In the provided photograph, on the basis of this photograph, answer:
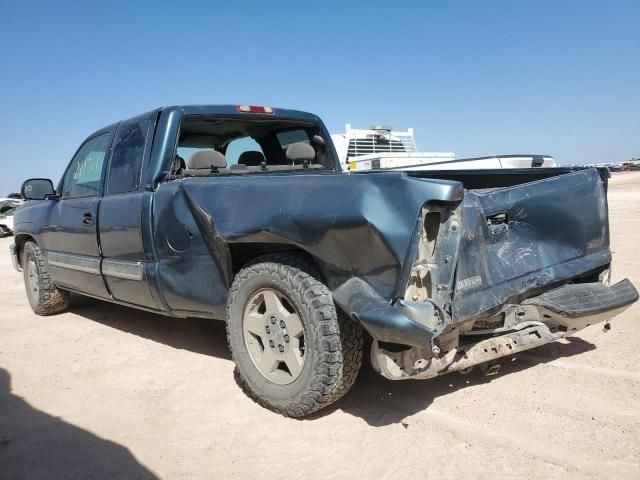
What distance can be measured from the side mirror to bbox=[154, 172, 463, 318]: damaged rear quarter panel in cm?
226

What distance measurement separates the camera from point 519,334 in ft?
9.12

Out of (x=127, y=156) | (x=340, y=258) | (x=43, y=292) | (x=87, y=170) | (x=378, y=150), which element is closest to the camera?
(x=340, y=258)

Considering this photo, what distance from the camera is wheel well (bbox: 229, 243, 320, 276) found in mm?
2924

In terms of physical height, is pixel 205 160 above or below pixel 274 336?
→ above

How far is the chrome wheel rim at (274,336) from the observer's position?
2.80 meters

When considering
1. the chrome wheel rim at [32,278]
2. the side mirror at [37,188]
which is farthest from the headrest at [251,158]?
the chrome wheel rim at [32,278]

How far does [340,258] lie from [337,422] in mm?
970

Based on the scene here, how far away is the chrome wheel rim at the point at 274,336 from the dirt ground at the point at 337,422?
0.92 feet

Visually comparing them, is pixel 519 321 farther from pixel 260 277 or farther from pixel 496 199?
pixel 260 277

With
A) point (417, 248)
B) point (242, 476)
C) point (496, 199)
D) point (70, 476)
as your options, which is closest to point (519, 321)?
point (496, 199)

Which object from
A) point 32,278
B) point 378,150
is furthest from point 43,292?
point 378,150

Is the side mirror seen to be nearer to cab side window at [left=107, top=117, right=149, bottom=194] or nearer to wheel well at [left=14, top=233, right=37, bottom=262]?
wheel well at [left=14, top=233, right=37, bottom=262]

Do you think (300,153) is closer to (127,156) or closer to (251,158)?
(251,158)

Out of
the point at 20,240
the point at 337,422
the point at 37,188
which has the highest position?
the point at 37,188
